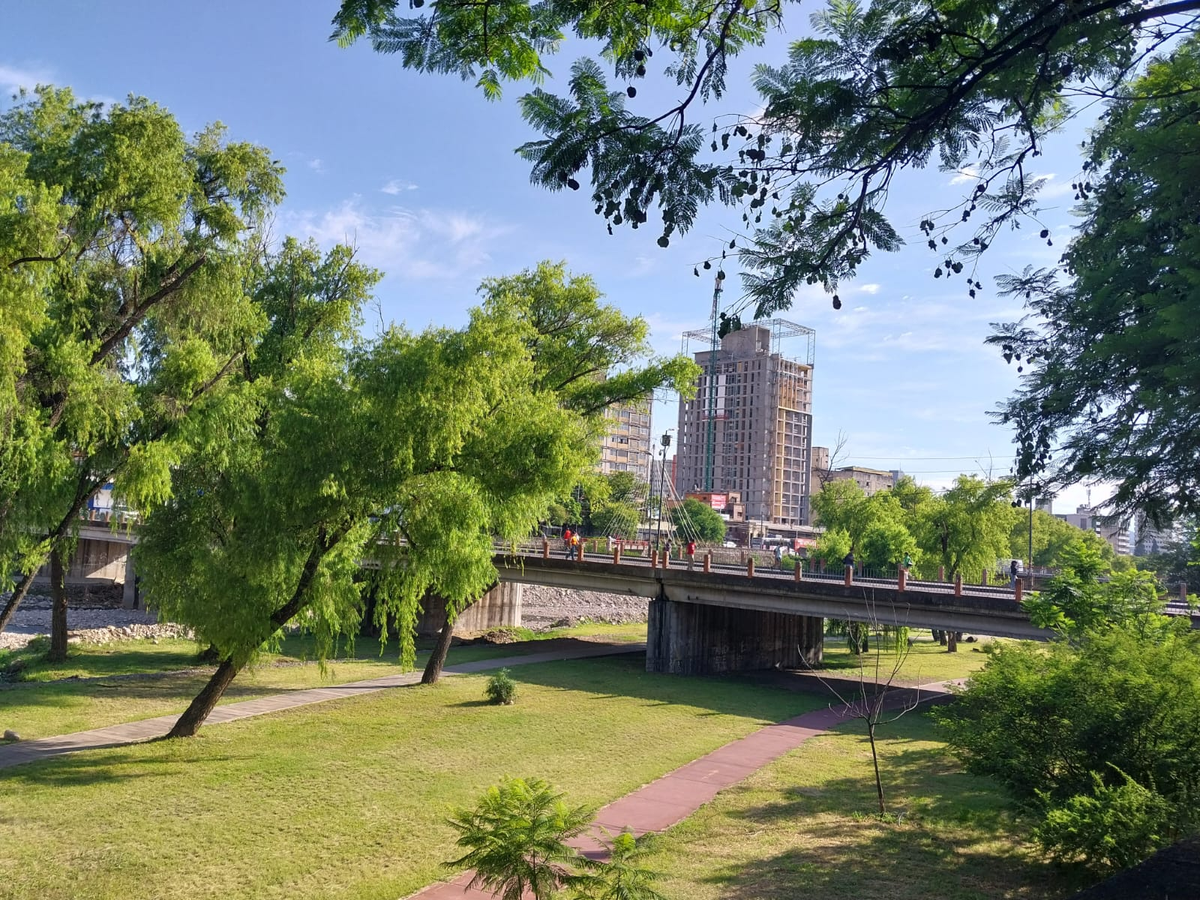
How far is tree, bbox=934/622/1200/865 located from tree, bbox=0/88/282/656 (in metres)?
13.6

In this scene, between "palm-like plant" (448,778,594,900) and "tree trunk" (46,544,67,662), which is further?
"tree trunk" (46,544,67,662)

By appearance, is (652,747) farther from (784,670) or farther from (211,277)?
(784,670)

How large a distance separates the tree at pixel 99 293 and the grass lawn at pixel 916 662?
2104 centimetres

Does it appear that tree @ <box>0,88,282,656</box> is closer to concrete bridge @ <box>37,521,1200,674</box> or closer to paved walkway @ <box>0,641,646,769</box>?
paved walkway @ <box>0,641,646,769</box>

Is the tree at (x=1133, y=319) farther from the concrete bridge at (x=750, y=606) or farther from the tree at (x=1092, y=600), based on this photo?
the concrete bridge at (x=750, y=606)

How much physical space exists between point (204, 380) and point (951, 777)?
52.0 feet

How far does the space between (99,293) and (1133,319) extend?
15.1 meters

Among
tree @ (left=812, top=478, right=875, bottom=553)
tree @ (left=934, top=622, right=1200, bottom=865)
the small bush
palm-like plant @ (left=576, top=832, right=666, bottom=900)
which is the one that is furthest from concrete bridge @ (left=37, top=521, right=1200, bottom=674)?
palm-like plant @ (left=576, top=832, right=666, bottom=900)

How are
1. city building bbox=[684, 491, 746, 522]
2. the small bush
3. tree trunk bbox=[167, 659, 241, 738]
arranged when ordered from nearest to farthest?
tree trunk bbox=[167, 659, 241, 738] → the small bush → city building bbox=[684, 491, 746, 522]

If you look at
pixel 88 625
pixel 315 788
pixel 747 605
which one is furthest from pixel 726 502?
pixel 315 788

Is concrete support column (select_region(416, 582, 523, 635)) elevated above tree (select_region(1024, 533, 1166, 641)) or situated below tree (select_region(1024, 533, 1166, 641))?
below

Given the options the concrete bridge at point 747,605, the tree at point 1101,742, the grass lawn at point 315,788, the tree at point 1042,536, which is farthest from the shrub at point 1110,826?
the tree at point 1042,536

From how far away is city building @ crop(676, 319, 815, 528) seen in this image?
146m

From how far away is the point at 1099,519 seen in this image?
7.93 meters
